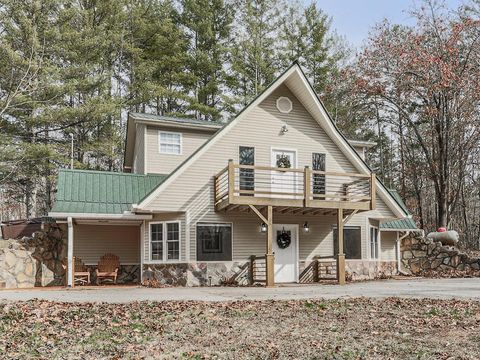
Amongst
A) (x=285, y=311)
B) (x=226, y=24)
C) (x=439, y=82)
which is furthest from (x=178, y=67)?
(x=285, y=311)

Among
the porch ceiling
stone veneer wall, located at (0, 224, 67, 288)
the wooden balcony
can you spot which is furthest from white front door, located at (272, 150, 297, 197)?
stone veneer wall, located at (0, 224, 67, 288)

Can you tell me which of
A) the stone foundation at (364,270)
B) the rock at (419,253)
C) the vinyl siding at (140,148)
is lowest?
the stone foundation at (364,270)

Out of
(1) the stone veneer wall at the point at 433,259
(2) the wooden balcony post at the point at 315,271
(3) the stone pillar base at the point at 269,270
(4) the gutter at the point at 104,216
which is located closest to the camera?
(3) the stone pillar base at the point at 269,270

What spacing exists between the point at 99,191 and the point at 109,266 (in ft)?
9.09

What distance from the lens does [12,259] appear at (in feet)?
57.1

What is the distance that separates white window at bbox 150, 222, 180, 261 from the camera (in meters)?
17.2

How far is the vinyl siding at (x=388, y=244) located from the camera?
21938mm

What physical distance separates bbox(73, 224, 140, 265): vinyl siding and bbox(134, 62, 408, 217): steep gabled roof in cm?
327

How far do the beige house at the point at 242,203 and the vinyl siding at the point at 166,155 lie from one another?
38mm

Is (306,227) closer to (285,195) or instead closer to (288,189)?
(288,189)

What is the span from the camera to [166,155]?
20.0 metres

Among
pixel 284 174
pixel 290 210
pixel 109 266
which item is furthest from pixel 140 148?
pixel 290 210

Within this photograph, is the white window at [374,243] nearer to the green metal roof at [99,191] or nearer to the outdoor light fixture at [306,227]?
the outdoor light fixture at [306,227]

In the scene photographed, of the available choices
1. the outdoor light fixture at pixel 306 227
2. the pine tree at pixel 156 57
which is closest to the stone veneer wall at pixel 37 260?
the outdoor light fixture at pixel 306 227
